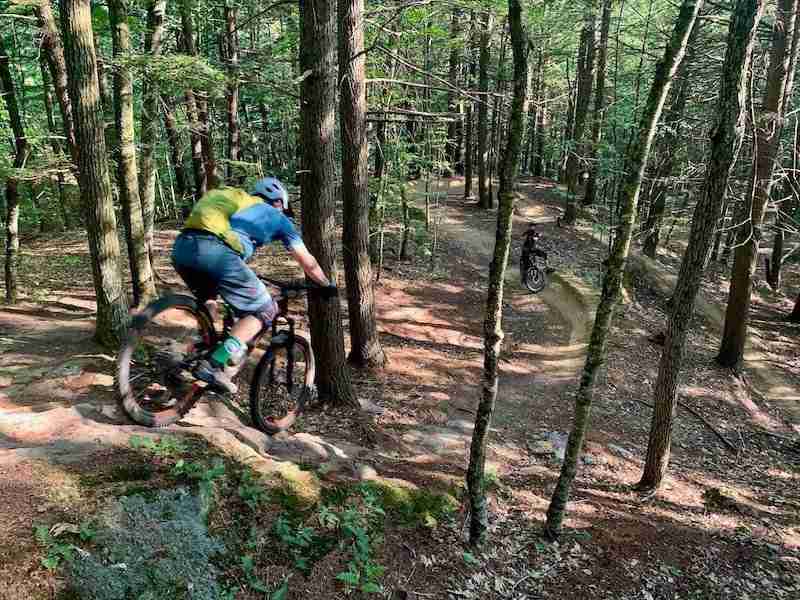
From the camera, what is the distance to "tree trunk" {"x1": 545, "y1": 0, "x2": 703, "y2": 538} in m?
4.20

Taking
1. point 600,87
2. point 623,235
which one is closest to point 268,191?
point 623,235

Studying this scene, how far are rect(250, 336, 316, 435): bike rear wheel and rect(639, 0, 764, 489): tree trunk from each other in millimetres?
4495

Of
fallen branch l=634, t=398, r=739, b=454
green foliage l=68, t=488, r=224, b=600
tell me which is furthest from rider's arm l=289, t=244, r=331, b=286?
fallen branch l=634, t=398, r=739, b=454

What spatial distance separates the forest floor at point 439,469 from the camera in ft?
12.0

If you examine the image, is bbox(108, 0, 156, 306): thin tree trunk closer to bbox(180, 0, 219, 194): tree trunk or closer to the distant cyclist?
bbox(180, 0, 219, 194): tree trunk

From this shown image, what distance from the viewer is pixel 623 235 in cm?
463

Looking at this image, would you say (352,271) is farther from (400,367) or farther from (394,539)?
(394,539)

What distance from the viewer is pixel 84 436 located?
422 centimetres

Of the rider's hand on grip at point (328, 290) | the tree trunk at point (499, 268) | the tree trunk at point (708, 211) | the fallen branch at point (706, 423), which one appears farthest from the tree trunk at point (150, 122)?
the fallen branch at point (706, 423)

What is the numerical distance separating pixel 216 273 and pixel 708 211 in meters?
5.44

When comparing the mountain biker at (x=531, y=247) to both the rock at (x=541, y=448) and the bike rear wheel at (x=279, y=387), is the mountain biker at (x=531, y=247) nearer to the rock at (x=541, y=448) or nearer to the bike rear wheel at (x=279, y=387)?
the rock at (x=541, y=448)

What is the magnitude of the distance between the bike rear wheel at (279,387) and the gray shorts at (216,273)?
2.87 ft

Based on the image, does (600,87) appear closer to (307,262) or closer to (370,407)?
(370,407)

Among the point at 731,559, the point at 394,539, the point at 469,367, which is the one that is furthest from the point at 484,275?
the point at 394,539
